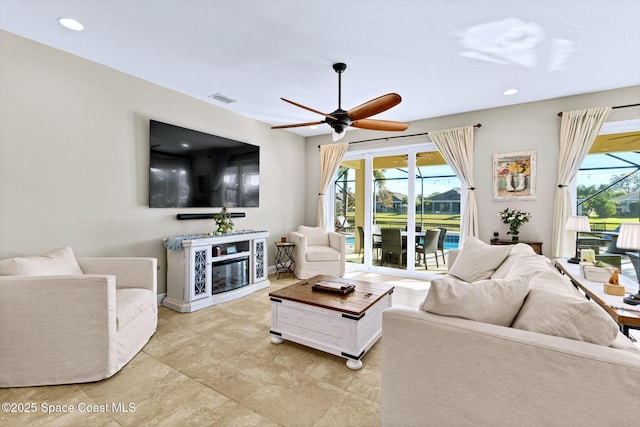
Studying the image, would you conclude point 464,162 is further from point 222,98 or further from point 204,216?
point 204,216

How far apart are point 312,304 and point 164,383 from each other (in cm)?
115

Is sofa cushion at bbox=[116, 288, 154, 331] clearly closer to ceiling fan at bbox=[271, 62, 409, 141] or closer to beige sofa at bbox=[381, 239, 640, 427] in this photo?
beige sofa at bbox=[381, 239, 640, 427]

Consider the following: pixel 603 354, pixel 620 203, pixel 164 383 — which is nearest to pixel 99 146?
pixel 164 383

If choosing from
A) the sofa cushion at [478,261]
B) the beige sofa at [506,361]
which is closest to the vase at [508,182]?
the sofa cushion at [478,261]

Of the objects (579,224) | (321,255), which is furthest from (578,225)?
(321,255)

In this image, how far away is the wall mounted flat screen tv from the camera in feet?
11.3

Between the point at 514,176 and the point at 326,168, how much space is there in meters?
3.08

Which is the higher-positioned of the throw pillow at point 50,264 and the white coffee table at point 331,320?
the throw pillow at point 50,264

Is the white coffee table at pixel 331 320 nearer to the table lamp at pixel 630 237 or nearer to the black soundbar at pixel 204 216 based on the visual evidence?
the table lamp at pixel 630 237

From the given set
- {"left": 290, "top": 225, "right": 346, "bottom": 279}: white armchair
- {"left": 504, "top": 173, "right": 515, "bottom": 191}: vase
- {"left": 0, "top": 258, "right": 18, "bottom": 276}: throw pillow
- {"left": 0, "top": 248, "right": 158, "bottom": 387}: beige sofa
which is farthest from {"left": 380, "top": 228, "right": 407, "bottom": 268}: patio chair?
{"left": 0, "top": 258, "right": 18, "bottom": 276}: throw pillow

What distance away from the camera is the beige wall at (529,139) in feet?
11.7

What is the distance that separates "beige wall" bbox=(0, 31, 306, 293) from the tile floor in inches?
52.9

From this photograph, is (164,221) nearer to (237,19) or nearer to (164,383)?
(164,383)

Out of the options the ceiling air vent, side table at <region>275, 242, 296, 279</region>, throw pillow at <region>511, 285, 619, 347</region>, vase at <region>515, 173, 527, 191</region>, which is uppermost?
the ceiling air vent
